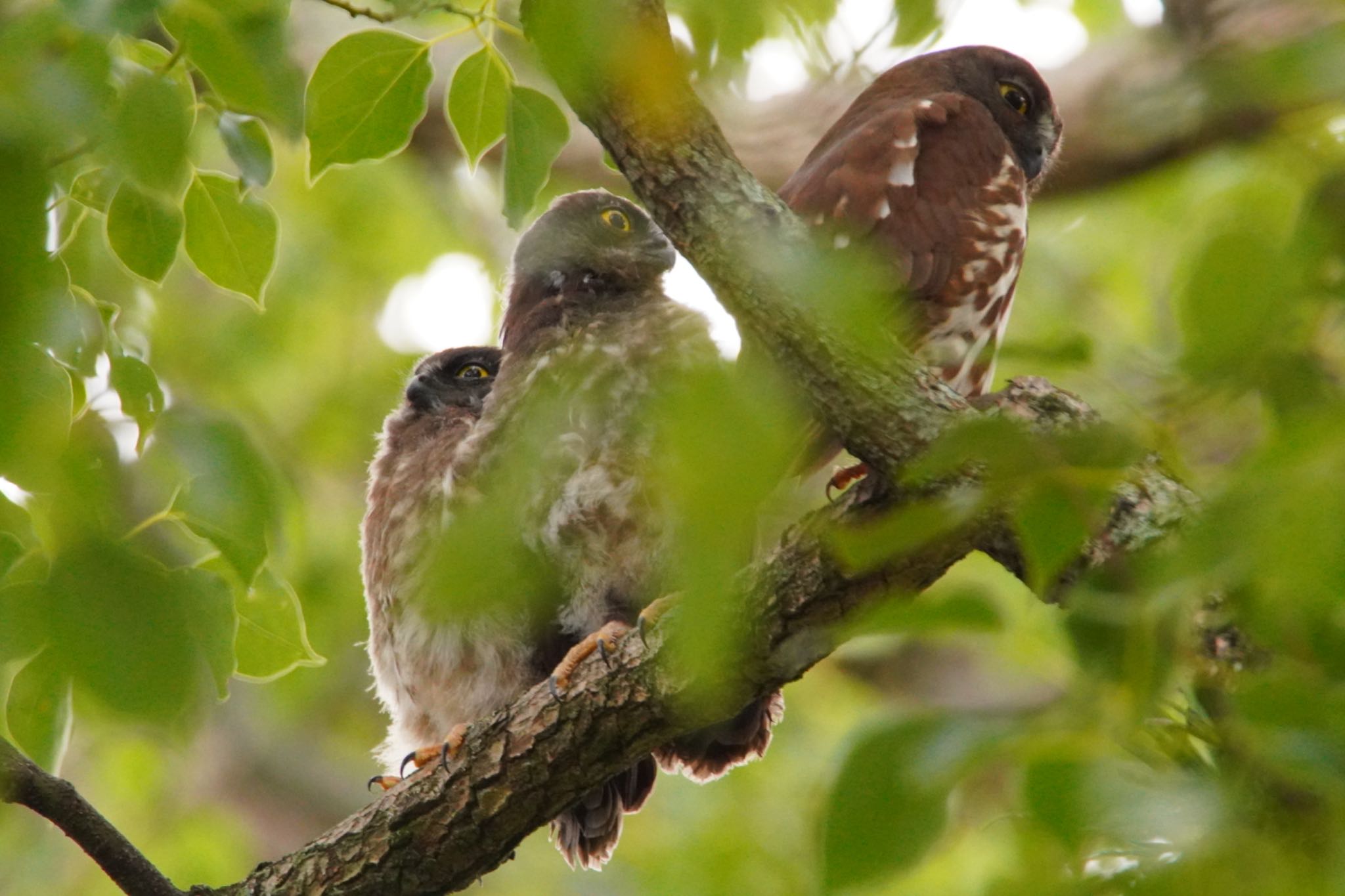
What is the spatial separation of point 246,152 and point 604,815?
195 centimetres

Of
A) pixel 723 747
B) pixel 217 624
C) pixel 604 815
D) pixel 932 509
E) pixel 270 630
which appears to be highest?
pixel 932 509

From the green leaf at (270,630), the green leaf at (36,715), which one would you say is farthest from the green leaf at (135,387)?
the green leaf at (270,630)

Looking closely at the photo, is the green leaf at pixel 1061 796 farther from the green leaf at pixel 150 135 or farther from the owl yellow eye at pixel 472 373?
the owl yellow eye at pixel 472 373

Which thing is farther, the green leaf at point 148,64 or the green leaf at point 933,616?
the green leaf at point 148,64

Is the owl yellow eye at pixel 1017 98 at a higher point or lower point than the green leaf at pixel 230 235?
lower

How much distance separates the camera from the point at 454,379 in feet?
12.6

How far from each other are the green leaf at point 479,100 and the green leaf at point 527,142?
0.09 feet

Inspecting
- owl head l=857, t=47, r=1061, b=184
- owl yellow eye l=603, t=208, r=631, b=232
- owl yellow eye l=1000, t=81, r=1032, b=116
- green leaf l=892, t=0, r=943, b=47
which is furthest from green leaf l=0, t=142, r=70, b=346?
owl yellow eye l=1000, t=81, r=1032, b=116

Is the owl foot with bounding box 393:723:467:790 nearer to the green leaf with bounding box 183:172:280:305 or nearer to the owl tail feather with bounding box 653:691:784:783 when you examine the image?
the owl tail feather with bounding box 653:691:784:783

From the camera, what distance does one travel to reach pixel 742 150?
198 inches

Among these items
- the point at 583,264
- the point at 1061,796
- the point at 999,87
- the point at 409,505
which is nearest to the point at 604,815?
the point at 409,505

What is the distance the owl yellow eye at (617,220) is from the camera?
363 centimetres

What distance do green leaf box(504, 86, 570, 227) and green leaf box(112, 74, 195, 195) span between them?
109 centimetres

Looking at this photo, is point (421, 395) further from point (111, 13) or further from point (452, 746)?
point (111, 13)
